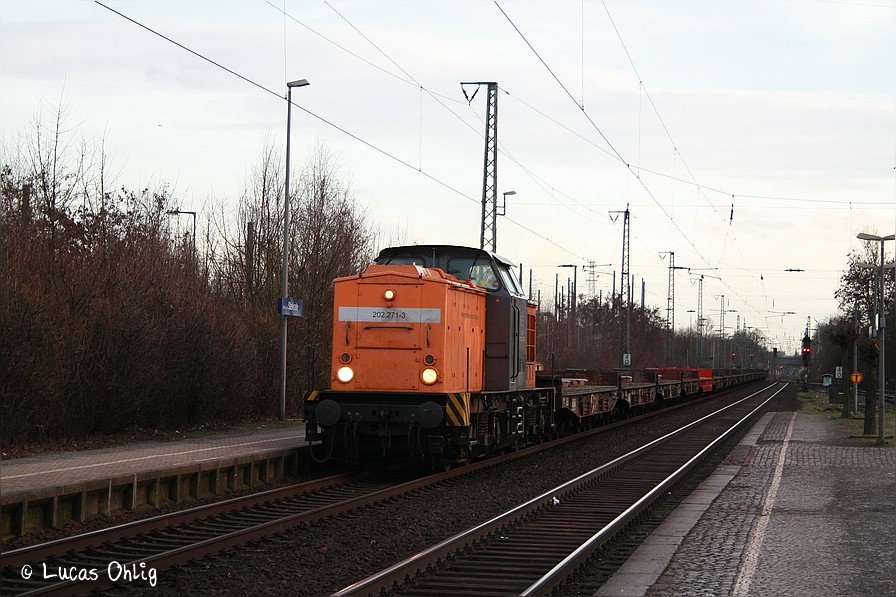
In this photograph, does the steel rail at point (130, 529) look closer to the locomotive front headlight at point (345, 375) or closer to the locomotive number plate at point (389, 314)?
the locomotive front headlight at point (345, 375)

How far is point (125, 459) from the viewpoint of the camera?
1442 centimetres

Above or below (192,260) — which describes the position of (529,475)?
below

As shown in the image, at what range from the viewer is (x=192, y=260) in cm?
2559

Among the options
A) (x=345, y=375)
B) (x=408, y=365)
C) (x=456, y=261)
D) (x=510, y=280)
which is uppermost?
(x=456, y=261)

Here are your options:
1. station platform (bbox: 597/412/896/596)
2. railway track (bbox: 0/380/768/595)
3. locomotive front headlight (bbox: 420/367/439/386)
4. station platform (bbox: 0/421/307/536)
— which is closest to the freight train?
locomotive front headlight (bbox: 420/367/439/386)

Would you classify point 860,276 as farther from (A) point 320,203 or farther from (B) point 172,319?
(B) point 172,319

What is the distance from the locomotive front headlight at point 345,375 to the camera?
594 inches

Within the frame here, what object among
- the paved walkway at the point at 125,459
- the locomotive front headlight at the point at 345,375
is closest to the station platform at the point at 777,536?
the locomotive front headlight at the point at 345,375

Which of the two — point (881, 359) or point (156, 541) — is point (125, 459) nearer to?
point (156, 541)

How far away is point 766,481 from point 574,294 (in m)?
57.4

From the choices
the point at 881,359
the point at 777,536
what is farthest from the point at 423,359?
the point at 881,359

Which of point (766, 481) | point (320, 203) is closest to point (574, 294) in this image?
point (320, 203)

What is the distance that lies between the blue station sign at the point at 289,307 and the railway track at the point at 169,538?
341 inches

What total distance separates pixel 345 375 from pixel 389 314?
118cm
